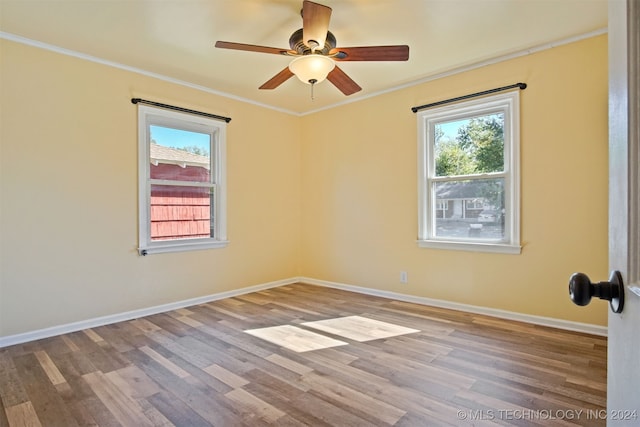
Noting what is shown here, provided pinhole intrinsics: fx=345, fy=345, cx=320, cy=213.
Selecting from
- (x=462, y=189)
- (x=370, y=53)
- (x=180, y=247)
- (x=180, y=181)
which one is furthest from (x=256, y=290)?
(x=370, y=53)

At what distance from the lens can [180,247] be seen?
12.9 feet

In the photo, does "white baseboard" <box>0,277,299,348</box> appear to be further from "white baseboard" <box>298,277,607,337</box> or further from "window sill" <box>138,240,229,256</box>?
"white baseboard" <box>298,277,607,337</box>

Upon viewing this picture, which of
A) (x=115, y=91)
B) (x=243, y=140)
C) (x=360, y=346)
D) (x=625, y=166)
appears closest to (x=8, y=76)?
(x=115, y=91)

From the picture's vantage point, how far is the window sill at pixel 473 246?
334 centimetres

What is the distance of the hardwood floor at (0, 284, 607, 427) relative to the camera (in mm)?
1860

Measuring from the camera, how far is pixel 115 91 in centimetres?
346

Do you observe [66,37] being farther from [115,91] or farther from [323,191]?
[323,191]

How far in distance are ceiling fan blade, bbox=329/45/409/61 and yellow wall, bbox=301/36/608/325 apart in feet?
4.96

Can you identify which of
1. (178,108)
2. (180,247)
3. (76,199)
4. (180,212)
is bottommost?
(180,247)

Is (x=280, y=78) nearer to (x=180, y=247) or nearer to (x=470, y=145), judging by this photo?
(x=470, y=145)

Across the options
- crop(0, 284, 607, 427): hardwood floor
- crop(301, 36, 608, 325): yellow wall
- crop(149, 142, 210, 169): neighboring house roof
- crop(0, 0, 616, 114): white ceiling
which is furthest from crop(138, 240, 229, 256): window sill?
crop(0, 0, 616, 114): white ceiling

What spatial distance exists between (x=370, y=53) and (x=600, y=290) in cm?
224

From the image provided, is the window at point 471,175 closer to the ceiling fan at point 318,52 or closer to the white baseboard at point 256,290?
the white baseboard at point 256,290

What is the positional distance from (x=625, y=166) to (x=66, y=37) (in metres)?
3.80
